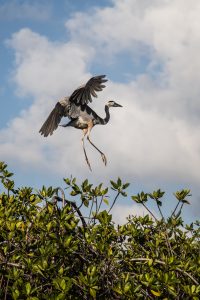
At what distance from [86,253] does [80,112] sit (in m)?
7.07

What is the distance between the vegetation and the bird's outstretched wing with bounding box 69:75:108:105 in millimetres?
4571

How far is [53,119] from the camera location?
1224cm

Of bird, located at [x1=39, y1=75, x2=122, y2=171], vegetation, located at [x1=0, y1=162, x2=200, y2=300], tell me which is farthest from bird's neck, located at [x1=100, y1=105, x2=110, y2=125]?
vegetation, located at [x1=0, y1=162, x2=200, y2=300]

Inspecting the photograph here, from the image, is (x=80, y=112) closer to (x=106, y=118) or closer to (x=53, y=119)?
(x=53, y=119)

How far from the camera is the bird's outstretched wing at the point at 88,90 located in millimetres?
11094

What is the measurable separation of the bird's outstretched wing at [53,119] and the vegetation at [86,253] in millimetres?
5064

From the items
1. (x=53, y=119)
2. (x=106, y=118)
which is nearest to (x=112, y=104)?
(x=106, y=118)

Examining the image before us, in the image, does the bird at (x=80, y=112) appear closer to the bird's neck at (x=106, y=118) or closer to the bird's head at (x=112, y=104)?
the bird's neck at (x=106, y=118)

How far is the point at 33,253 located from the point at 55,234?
31cm

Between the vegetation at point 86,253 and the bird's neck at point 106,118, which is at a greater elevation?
the bird's neck at point 106,118

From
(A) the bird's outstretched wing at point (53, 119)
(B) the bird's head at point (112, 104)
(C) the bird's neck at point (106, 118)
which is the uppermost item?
(B) the bird's head at point (112, 104)

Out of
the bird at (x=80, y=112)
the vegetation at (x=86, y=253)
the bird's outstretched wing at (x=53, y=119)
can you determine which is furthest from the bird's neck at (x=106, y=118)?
the vegetation at (x=86, y=253)

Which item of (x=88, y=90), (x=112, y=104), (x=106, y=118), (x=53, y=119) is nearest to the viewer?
(x=88, y=90)

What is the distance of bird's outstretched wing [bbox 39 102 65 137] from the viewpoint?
12.0 meters
